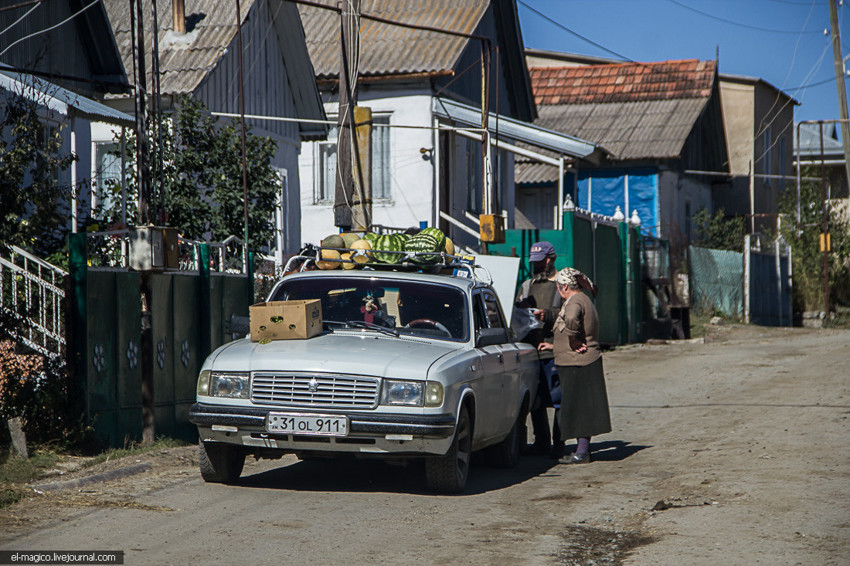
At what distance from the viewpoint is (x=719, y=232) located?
124 ft

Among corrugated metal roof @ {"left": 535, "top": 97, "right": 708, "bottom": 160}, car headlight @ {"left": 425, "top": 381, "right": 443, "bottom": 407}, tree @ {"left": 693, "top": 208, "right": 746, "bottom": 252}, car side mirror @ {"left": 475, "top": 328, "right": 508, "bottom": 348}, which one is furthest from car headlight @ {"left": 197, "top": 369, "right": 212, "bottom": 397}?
tree @ {"left": 693, "top": 208, "right": 746, "bottom": 252}

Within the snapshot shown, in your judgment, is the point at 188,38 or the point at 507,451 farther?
the point at 188,38

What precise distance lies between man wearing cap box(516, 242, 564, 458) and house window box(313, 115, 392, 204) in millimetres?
12635

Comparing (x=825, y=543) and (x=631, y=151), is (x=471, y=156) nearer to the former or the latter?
(x=631, y=151)

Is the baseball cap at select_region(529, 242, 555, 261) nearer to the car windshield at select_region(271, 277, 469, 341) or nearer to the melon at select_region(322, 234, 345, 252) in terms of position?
the melon at select_region(322, 234, 345, 252)

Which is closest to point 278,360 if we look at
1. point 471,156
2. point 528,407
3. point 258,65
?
point 528,407

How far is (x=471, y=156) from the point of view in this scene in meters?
25.9

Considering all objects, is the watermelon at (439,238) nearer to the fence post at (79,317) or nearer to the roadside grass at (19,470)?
the fence post at (79,317)

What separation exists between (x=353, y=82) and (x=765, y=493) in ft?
27.3

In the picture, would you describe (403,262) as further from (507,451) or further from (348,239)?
(348,239)

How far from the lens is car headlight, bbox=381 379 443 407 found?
7348mm

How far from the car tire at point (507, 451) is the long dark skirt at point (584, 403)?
430 mm

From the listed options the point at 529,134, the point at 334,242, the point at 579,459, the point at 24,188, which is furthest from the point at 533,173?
the point at 24,188

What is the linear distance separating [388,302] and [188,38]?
11955mm
